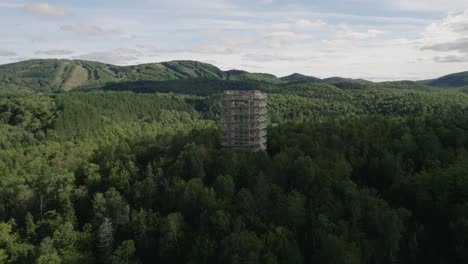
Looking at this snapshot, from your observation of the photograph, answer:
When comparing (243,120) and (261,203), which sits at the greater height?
(243,120)

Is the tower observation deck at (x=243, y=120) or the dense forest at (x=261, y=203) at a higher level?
the tower observation deck at (x=243, y=120)

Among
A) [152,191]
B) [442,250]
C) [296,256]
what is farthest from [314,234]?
[152,191]

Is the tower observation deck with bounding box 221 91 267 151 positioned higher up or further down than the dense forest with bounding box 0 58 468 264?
higher up

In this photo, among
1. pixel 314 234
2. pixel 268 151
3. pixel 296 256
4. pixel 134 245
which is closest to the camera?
pixel 296 256

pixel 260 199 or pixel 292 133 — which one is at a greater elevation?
pixel 292 133

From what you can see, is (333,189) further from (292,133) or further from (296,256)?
(292,133)

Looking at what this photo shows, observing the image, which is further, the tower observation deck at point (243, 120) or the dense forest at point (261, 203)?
the tower observation deck at point (243, 120)

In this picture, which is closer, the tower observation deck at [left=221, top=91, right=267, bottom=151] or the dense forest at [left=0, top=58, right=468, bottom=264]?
the dense forest at [left=0, top=58, right=468, bottom=264]

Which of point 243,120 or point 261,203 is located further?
point 243,120
